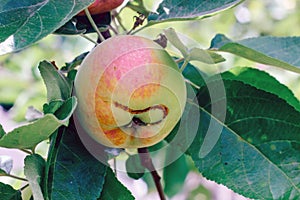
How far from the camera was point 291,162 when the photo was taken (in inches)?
35.9

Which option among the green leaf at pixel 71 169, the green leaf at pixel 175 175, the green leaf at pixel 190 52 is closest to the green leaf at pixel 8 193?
the green leaf at pixel 71 169

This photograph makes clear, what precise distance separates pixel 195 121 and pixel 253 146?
0.11 m

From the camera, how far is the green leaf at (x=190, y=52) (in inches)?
33.0

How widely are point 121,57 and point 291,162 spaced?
343mm

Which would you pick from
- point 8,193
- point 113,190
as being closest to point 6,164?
point 8,193

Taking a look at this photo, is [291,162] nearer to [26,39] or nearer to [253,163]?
[253,163]

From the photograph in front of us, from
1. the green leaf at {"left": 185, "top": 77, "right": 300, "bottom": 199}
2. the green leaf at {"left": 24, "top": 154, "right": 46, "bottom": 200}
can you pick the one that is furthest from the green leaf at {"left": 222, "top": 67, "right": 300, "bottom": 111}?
the green leaf at {"left": 24, "top": 154, "right": 46, "bottom": 200}

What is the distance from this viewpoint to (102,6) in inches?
37.2

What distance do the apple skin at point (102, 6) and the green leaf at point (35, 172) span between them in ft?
0.90

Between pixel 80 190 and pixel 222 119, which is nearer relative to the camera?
pixel 80 190

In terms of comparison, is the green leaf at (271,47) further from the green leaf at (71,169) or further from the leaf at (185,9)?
the green leaf at (71,169)

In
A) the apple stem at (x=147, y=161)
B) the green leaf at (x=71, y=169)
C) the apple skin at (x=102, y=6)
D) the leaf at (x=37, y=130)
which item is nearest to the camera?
the leaf at (x=37, y=130)

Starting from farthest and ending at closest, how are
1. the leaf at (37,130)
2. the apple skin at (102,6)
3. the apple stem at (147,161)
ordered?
the apple stem at (147,161) < the apple skin at (102,6) < the leaf at (37,130)

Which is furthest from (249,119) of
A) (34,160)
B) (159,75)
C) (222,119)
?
(34,160)
